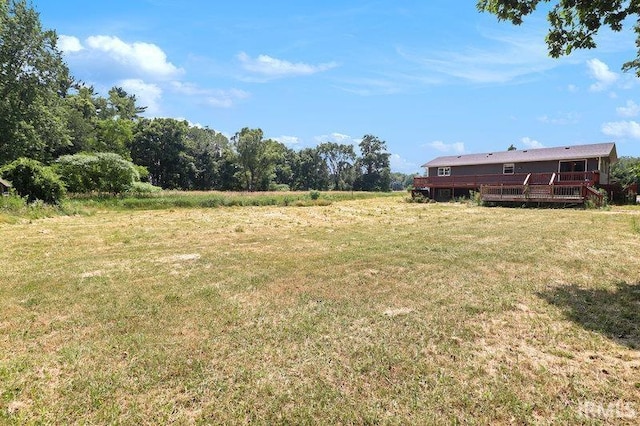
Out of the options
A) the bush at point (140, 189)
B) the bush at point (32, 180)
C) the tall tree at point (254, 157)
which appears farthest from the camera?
the tall tree at point (254, 157)

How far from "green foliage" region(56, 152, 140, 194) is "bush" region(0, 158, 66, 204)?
8381 millimetres

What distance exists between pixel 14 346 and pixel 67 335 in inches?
16.9

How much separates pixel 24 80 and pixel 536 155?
128 ft

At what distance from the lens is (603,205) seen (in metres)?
18.6

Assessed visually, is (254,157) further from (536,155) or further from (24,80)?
(536,155)

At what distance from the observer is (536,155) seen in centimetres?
2681

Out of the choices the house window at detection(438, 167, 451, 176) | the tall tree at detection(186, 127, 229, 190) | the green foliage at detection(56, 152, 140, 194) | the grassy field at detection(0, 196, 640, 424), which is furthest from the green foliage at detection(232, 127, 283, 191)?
the grassy field at detection(0, 196, 640, 424)

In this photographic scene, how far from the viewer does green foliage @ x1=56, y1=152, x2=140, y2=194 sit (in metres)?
26.1

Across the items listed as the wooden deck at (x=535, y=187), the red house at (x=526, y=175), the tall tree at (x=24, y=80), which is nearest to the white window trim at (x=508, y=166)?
the red house at (x=526, y=175)

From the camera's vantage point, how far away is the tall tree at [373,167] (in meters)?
A: 78.2

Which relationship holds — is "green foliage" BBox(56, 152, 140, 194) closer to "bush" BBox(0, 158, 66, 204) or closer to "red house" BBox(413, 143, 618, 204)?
"bush" BBox(0, 158, 66, 204)

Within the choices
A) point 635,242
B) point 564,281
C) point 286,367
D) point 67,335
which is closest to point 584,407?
point 286,367

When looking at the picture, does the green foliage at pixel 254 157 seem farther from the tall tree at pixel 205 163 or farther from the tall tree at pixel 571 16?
the tall tree at pixel 571 16

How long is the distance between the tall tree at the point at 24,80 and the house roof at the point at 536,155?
3198 centimetres
